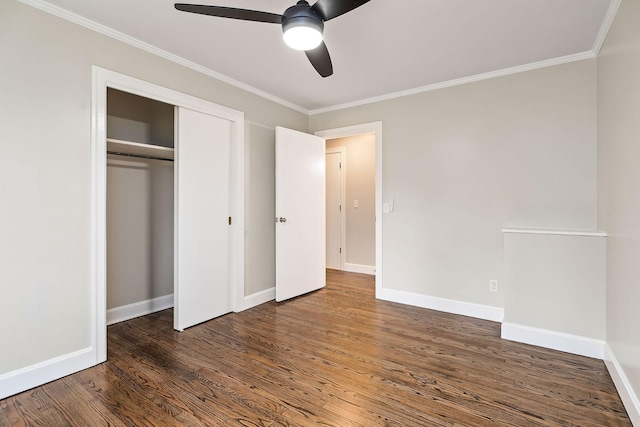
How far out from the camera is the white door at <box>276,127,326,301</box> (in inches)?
145

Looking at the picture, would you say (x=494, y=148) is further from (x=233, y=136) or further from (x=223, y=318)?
(x=223, y=318)

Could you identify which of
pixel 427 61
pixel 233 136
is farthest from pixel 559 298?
pixel 233 136

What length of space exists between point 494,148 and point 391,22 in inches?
65.8

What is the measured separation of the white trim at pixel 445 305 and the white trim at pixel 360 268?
141 cm

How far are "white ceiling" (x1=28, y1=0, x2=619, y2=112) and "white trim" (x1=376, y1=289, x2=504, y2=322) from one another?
2353mm

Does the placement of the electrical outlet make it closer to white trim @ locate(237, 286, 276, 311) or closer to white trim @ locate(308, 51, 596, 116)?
white trim @ locate(308, 51, 596, 116)

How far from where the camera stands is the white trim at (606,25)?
A: 2.00 m

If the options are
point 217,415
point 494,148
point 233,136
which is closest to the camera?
point 217,415

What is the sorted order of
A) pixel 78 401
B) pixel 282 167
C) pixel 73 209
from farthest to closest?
pixel 282 167 < pixel 73 209 < pixel 78 401

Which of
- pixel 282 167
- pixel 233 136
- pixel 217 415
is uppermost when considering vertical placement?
pixel 233 136

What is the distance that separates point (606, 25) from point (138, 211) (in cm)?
432

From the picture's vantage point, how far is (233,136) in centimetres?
333

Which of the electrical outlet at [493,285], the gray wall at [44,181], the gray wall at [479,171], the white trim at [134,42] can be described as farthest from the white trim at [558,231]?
the gray wall at [44,181]

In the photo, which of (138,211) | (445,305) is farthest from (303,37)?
(445,305)
